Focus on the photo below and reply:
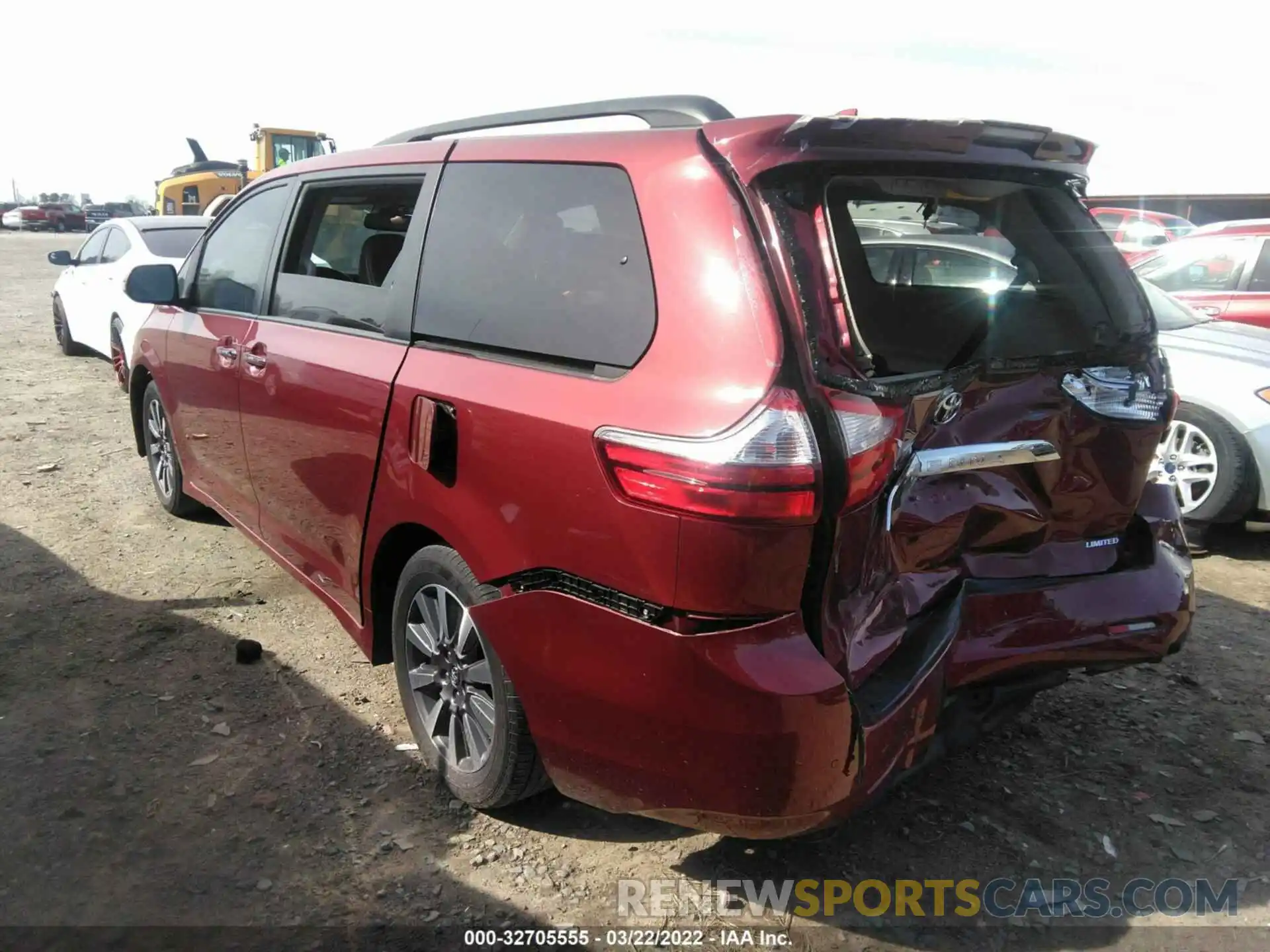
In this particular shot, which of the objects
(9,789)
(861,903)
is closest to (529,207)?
(861,903)

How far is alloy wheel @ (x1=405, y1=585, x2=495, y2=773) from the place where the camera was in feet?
8.80

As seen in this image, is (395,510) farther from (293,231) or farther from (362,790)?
(293,231)

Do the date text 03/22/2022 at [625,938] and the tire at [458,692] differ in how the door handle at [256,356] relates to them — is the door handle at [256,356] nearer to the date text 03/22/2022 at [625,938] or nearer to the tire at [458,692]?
the tire at [458,692]

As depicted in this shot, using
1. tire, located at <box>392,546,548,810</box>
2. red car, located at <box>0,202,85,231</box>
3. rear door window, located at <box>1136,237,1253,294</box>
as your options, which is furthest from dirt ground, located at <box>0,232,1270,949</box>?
red car, located at <box>0,202,85,231</box>

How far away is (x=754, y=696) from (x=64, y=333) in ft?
35.5

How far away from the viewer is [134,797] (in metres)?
2.85

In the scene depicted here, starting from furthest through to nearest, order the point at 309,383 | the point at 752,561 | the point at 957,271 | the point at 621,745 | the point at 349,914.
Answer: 1. the point at 957,271
2. the point at 309,383
3. the point at 349,914
4. the point at 621,745
5. the point at 752,561

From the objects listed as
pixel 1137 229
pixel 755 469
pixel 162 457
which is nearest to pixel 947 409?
pixel 755 469

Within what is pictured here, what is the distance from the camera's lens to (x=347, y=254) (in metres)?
3.45

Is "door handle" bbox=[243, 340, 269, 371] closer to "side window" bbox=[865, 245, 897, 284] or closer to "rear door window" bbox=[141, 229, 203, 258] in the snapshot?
"side window" bbox=[865, 245, 897, 284]

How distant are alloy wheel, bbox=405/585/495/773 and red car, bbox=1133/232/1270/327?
6138mm

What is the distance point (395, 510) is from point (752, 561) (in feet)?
4.19

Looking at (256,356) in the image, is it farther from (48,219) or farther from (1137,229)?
(48,219)

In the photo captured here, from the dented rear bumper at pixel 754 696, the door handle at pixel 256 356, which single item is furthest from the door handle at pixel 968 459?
the door handle at pixel 256 356
